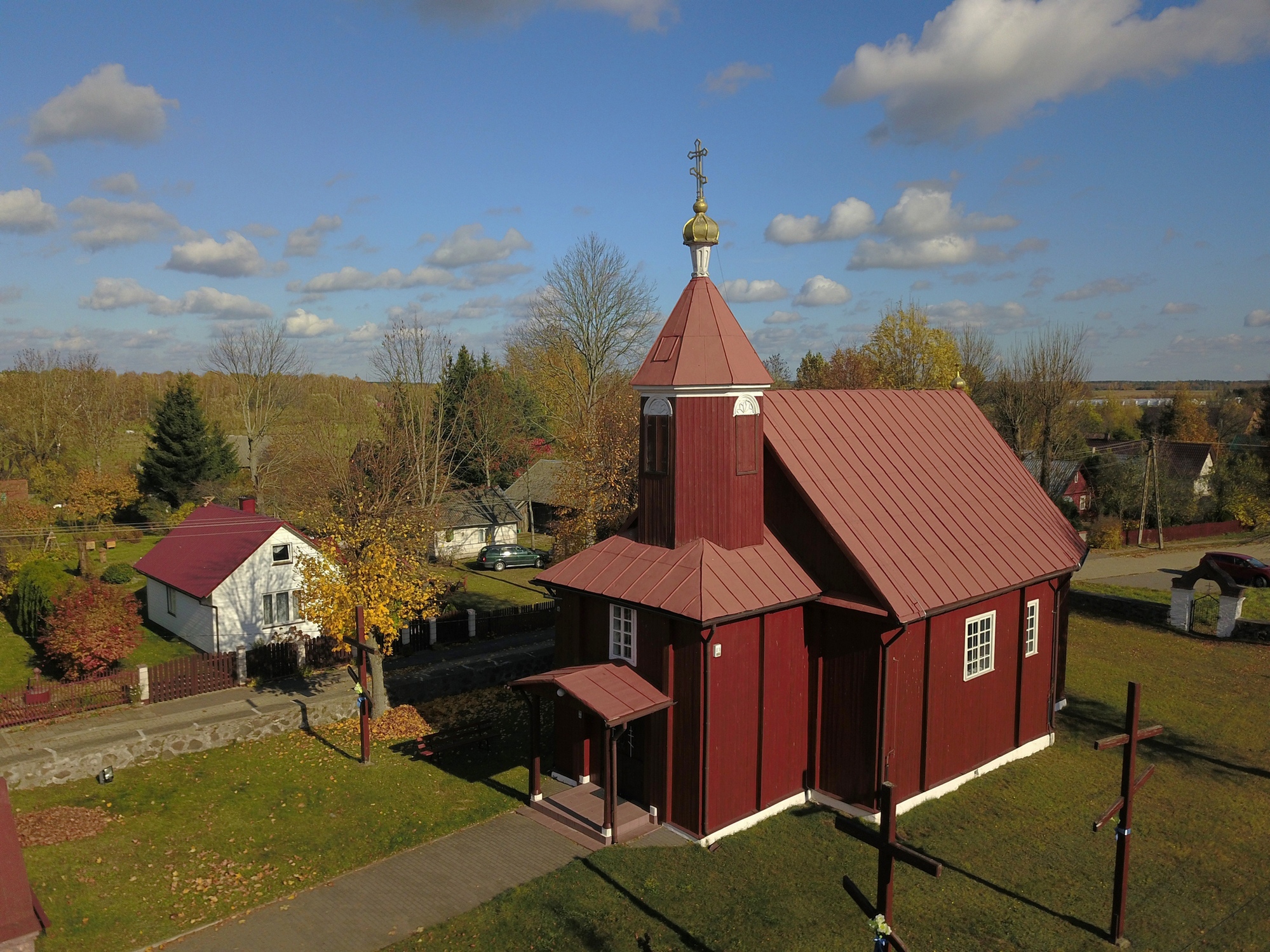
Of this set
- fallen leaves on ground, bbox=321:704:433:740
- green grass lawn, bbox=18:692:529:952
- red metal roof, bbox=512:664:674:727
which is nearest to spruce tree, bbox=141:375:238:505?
fallen leaves on ground, bbox=321:704:433:740

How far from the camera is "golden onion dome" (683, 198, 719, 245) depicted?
1652 cm

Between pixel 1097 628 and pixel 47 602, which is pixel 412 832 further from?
pixel 1097 628

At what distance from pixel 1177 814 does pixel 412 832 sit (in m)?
14.0

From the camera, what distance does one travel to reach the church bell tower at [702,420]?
15938 mm

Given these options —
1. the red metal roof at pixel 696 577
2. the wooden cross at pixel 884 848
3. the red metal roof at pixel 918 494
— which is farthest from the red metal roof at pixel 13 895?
the red metal roof at pixel 918 494

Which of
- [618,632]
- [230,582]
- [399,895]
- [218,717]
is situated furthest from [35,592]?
[618,632]

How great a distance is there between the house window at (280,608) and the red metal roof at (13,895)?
56.8 feet

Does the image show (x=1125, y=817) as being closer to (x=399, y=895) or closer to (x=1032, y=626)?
(x=1032, y=626)

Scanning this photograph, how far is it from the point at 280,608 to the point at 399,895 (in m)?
16.7

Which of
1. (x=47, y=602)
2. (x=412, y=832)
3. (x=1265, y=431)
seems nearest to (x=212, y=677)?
(x=47, y=602)

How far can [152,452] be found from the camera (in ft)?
155

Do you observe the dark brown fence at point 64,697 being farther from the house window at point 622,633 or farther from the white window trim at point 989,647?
the white window trim at point 989,647

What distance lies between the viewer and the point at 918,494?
60.0 feet

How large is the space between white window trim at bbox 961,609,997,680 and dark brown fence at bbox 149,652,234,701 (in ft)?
62.3
